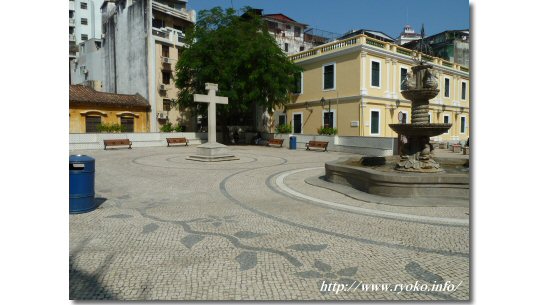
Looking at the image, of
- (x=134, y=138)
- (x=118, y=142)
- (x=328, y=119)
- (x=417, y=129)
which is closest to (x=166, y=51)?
(x=134, y=138)

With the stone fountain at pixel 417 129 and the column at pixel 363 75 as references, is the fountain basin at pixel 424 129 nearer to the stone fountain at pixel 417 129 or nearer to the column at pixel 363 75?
the stone fountain at pixel 417 129

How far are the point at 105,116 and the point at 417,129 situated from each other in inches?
1015

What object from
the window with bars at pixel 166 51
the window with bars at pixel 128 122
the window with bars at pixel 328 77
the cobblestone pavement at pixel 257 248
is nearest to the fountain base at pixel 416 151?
the cobblestone pavement at pixel 257 248

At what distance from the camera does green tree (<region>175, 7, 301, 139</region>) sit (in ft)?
77.8

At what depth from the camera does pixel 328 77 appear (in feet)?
84.7

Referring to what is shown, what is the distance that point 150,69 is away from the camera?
30.8 m

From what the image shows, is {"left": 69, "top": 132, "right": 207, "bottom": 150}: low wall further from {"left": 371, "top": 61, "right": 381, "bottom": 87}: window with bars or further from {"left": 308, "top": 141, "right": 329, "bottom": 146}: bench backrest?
{"left": 371, "top": 61, "right": 381, "bottom": 87}: window with bars

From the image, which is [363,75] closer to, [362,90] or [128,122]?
[362,90]

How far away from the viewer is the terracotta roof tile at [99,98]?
2565cm

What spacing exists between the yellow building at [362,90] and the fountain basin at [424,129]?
1588 centimetres

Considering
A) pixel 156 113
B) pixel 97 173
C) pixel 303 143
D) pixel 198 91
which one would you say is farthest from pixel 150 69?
pixel 97 173
